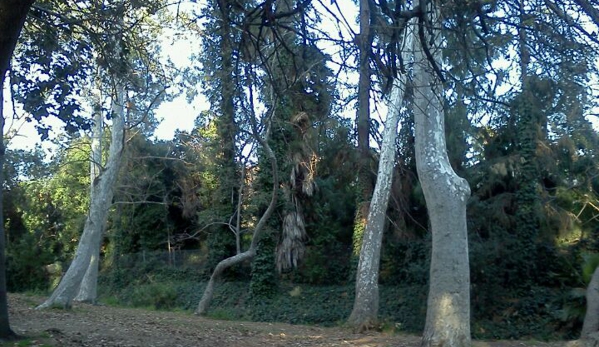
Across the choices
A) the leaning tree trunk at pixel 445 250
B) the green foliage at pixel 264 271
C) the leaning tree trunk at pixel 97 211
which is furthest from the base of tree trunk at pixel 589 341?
the green foliage at pixel 264 271

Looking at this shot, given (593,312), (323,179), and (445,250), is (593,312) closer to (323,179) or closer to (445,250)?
(445,250)

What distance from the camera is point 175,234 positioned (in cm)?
4281

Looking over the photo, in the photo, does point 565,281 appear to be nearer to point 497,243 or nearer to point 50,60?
point 497,243

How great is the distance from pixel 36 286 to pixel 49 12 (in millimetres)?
32092

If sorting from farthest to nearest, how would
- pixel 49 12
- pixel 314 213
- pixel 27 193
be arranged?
1. pixel 27 193
2. pixel 314 213
3. pixel 49 12

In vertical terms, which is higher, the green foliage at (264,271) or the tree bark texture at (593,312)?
the green foliage at (264,271)

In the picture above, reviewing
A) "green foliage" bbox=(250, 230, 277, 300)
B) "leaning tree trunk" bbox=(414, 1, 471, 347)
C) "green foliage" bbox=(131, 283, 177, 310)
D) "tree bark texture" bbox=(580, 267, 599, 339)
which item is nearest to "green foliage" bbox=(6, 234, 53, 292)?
"green foliage" bbox=(131, 283, 177, 310)

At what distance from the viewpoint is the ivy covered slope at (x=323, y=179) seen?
1316cm

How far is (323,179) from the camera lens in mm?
33688

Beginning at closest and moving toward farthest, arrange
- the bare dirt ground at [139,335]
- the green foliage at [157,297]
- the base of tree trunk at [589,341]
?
the bare dirt ground at [139,335], the base of tree trunk at [589,341], the green foliage at [157,297]

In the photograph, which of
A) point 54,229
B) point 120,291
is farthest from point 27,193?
point 120,291

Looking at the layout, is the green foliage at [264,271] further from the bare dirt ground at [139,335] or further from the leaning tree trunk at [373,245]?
the bare dirt ground at [139,335]

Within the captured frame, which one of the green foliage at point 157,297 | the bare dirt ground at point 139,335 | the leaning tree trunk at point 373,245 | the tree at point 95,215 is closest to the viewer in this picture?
the bare dirt ground at point 139,335

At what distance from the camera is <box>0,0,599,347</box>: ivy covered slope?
1316 cm
